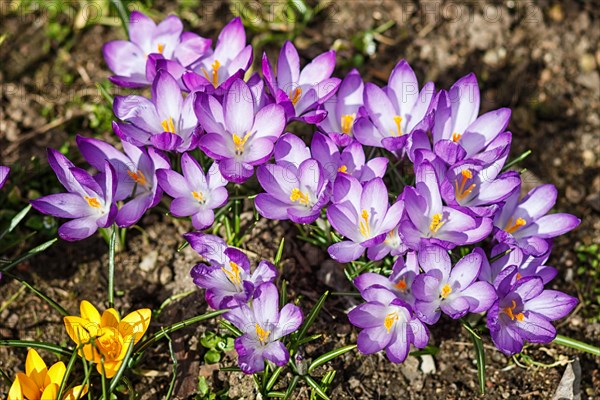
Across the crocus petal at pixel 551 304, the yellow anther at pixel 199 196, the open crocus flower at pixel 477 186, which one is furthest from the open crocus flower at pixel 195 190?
the crocus petal at pixel 551 304

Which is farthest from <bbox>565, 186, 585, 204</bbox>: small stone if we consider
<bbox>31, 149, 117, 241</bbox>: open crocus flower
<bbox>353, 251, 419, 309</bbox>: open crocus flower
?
<bbox>31, 149, 117, 241</bbox>: open crocus flower

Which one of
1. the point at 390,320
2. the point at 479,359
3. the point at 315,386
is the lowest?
the point at 315,386

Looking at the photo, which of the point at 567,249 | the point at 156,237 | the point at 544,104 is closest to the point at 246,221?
the point at 156,237

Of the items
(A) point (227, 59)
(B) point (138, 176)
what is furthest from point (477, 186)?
(B) point (138, 176)

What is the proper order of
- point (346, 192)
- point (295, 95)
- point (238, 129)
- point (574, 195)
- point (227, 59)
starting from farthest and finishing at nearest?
Answer: point (574, 195) < point (227, 59) < point (295, 95) < point (238, 129) < point (346, 192)

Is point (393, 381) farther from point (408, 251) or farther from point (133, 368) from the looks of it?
point (133, 368)

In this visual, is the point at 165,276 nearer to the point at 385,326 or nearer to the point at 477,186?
the point at 385,326
